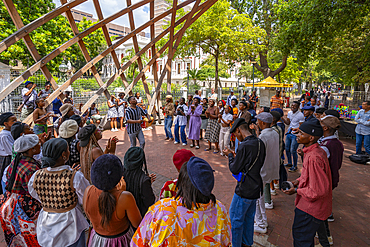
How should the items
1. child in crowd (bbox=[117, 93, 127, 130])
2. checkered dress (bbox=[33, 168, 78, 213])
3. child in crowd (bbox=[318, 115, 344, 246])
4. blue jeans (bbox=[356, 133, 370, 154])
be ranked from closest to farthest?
1. checkered dress (bbox=[33, 168, 78, 213])
2. child in crowd (bbox=[318, 115, 344, 246])
3. blue jeans (bbox=[356, 133, 370, 154])
4. child in crowd (bbox=[117, 93, 127, 130])

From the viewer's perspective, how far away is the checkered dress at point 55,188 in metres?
2.32

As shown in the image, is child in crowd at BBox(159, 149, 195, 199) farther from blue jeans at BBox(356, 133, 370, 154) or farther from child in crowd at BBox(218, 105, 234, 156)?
blue jeans at BBox(356, 133, 370, 154)

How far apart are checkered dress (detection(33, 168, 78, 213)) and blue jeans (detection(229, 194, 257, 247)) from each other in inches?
82.4

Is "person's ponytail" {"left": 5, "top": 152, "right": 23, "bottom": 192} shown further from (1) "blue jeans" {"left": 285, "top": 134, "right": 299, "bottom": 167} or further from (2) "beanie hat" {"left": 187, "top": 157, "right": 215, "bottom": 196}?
(1) "blue jeans" {"left": 285, "top": 134, "right": 299, "bottom": 167}

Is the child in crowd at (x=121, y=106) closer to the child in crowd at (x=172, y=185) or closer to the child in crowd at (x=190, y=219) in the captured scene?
the child in crowd at (x=172, y=185)

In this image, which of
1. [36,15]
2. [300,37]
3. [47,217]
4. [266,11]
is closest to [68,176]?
[47,217]

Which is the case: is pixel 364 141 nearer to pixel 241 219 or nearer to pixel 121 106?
pixel 241 219

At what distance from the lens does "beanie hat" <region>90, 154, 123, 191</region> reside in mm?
1933

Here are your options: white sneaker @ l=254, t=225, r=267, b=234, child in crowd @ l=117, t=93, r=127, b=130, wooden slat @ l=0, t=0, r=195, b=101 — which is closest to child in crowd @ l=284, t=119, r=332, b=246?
white sneaker @ l=254, t=225, r=267, b=234

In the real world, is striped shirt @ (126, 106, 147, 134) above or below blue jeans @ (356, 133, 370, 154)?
above

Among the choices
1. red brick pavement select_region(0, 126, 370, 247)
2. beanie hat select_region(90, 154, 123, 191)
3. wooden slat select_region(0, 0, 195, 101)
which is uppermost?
wooden slat select_region(0, 0, 195, 101)

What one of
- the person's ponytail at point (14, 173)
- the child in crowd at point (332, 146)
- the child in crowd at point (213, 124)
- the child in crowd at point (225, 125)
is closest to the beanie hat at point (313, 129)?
the child in crowd at point (332, 146)

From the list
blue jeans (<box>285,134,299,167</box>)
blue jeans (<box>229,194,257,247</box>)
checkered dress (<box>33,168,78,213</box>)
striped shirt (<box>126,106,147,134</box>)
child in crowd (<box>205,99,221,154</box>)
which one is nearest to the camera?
checkered dress (<box>33,168,78,213</box>)

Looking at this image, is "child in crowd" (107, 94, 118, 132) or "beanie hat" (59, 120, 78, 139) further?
"child in crowd" (107, 94, 118, 132)
